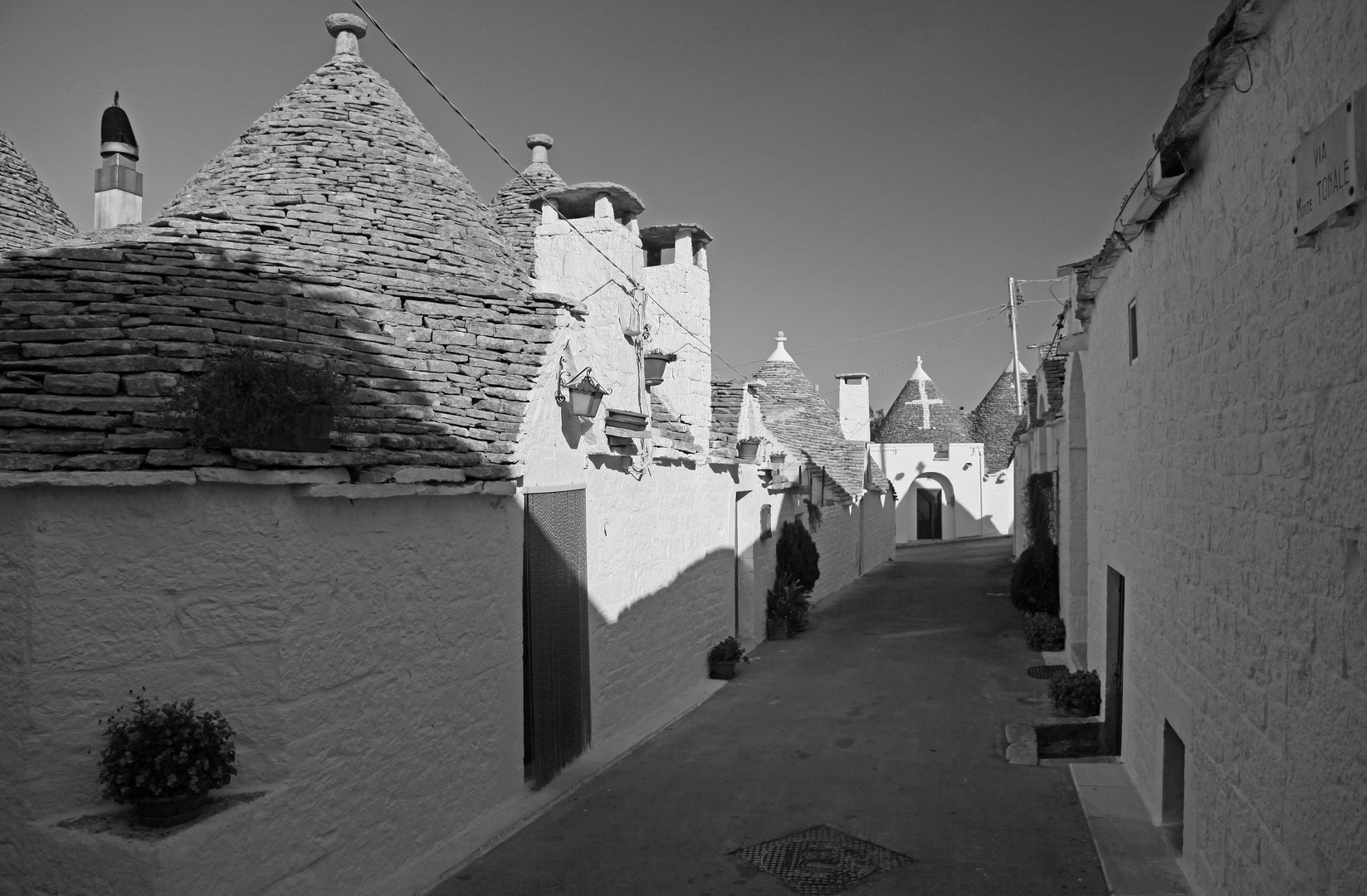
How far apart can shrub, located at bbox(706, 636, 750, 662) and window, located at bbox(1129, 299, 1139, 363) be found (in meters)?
7.37

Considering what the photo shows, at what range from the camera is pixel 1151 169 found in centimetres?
580

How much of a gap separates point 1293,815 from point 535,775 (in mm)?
5861

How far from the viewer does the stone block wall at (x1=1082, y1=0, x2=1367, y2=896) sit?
126 inches

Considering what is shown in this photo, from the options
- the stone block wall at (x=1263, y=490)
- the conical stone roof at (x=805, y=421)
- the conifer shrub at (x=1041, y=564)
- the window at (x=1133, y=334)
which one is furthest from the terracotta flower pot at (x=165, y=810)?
the conical stone roof at (x=805, y=421)

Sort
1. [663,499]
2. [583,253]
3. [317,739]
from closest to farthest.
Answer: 1. [317,739]
2. [583,253]
3. [663,499]

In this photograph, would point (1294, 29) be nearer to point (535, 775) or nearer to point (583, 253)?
point (535, 775)

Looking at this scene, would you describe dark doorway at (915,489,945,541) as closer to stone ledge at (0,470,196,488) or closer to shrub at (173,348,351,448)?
shrub at (173,348,351,448)

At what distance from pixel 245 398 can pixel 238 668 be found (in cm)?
150

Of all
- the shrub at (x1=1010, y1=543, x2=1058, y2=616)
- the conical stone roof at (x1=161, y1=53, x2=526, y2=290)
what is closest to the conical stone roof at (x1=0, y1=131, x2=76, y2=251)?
the conical stone roof at (x1=161, y1=53, x2=526, y2=290)

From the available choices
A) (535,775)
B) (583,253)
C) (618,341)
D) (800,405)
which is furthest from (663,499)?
(800,405)

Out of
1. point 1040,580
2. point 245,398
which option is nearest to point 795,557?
point 1040,580

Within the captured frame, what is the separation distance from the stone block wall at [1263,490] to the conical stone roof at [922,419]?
3028cm

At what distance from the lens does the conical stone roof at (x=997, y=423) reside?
36844mm

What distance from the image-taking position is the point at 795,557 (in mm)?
18391
